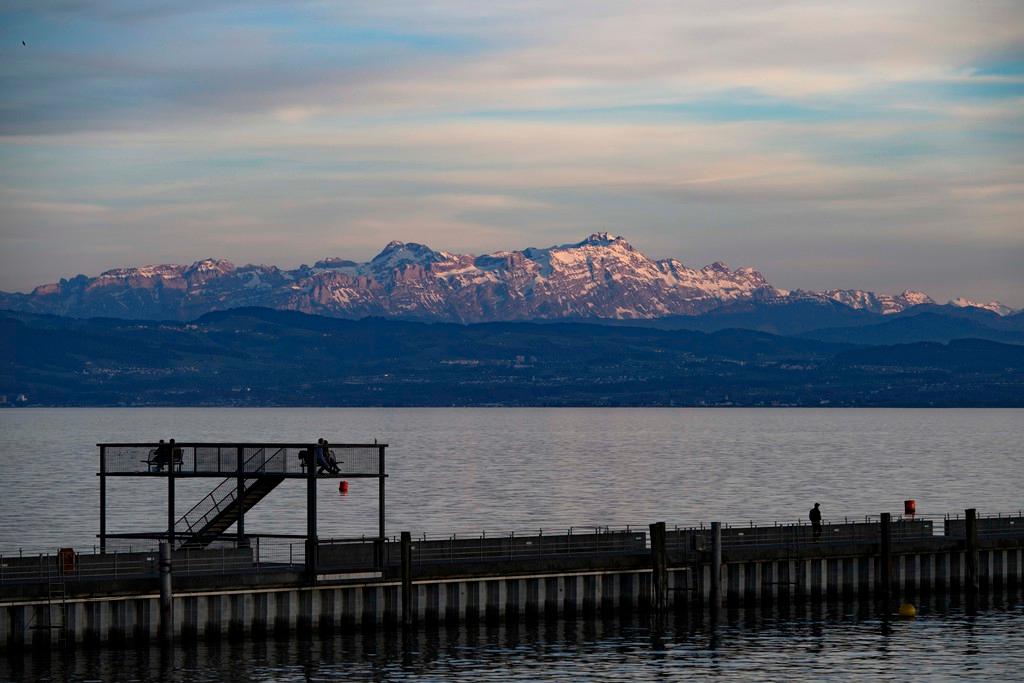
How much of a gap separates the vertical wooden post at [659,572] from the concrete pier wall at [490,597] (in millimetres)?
510

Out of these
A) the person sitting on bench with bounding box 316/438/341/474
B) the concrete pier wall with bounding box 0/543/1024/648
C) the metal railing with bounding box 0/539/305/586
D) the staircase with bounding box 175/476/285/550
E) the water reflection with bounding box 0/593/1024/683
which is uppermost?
the person sitting on bench with bounding box 316/438/341/474

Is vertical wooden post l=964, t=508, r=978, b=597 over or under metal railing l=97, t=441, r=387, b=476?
under

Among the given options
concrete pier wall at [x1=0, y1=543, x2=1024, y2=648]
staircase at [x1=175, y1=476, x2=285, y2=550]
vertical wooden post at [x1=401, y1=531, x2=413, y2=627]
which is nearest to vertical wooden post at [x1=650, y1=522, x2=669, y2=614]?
concrete pier wall at [x1=0, y1=543, x2=1024, y2=648]

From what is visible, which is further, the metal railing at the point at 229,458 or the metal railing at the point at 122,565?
the metal railing at the point at 229,458

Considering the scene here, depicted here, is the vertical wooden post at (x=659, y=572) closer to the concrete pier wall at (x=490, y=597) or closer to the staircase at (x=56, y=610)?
the concrete pier wall at (x=490, y=597)

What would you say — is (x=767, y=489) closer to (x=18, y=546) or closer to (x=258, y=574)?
(x=18, y=546)

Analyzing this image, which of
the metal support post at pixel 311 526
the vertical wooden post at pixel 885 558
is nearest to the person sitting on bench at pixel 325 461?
the metal support post at pixel 311 526

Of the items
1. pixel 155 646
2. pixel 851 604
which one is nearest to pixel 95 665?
pixel 155 646

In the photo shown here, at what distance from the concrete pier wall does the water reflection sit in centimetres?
58

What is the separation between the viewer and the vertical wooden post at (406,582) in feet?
205

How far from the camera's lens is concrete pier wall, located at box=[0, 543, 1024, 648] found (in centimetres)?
5725

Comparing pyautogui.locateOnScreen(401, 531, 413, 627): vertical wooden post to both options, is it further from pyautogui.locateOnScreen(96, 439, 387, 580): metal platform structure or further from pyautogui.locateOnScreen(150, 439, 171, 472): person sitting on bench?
pyautogui.locateOnScreen(150, 439, 171, 472): person sitting on bench

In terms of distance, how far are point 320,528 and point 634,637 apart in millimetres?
67074

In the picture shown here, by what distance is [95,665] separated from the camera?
187 ft
